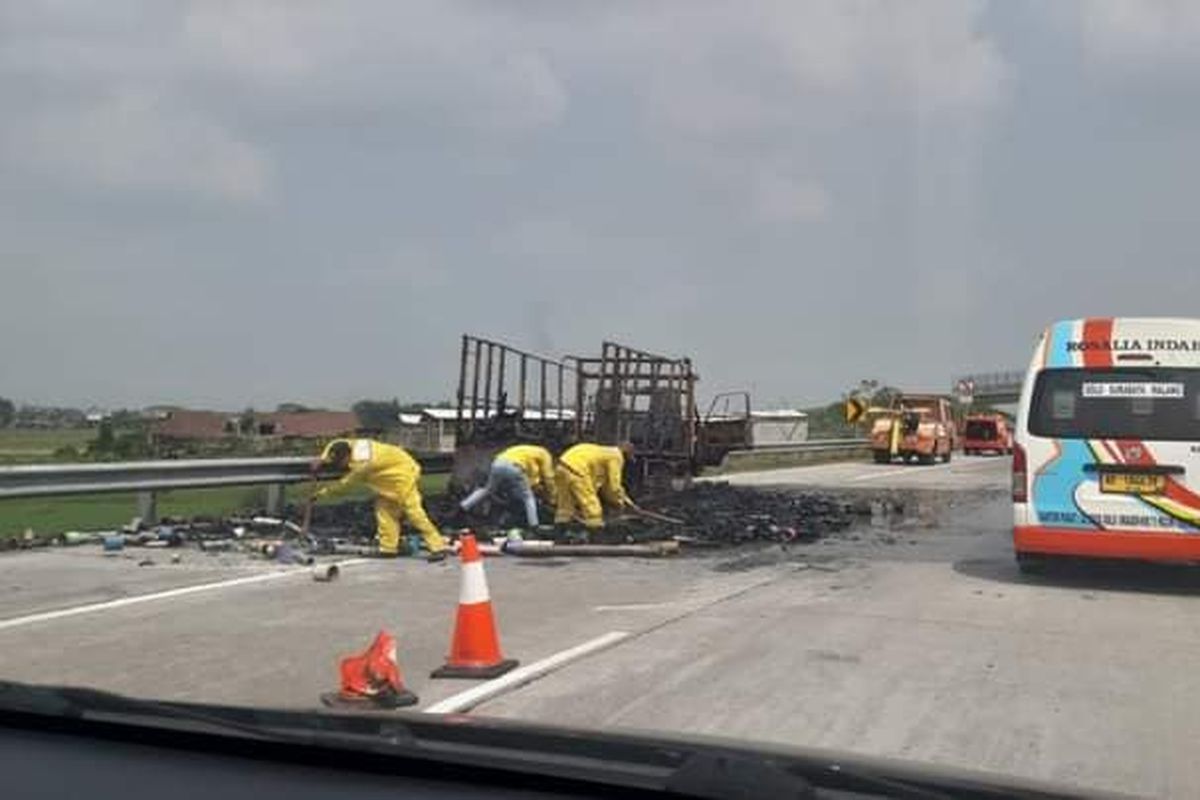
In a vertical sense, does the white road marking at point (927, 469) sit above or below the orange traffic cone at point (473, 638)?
above

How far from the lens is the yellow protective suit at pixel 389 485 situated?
14141mm

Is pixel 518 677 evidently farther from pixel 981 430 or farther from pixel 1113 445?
pixel 981 430

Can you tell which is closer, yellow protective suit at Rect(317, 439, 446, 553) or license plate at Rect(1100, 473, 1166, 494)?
license plate at Rect(1100, 473, 1166, 494)

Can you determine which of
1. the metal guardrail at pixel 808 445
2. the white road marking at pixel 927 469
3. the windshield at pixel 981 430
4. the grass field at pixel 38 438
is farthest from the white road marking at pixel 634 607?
the windshield at pixel 981 430

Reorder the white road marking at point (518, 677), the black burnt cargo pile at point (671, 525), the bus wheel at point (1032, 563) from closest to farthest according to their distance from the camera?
the white road marking at point (518, 677)
the bus wheel at point (1032, 563)
the black burnt cargo pile at point (671, 525)

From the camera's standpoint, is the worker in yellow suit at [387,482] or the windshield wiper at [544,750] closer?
the windshield wiper at [544,750]

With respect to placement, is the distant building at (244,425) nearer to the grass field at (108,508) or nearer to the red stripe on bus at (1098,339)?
the grass field at (108,508)

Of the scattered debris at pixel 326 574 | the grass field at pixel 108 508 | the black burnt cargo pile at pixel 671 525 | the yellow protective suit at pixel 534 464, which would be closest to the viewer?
the scattered debris at pixel 326 574

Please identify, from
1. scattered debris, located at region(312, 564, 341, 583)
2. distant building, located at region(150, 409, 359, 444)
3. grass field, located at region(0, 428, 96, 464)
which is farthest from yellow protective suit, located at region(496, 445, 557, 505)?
grass field, located at region(0, 428, 96, 464)

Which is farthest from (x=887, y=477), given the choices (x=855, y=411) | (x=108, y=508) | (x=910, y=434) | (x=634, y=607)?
(x=634, y=607)

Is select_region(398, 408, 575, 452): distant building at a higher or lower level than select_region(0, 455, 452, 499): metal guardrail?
higher

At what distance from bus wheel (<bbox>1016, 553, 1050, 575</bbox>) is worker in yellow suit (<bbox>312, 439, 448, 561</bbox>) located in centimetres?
560

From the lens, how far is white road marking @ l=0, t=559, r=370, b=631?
9758mm

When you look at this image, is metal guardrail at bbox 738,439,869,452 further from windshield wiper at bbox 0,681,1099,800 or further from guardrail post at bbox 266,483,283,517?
windshield wiper at bbox 0,681,1099,800
